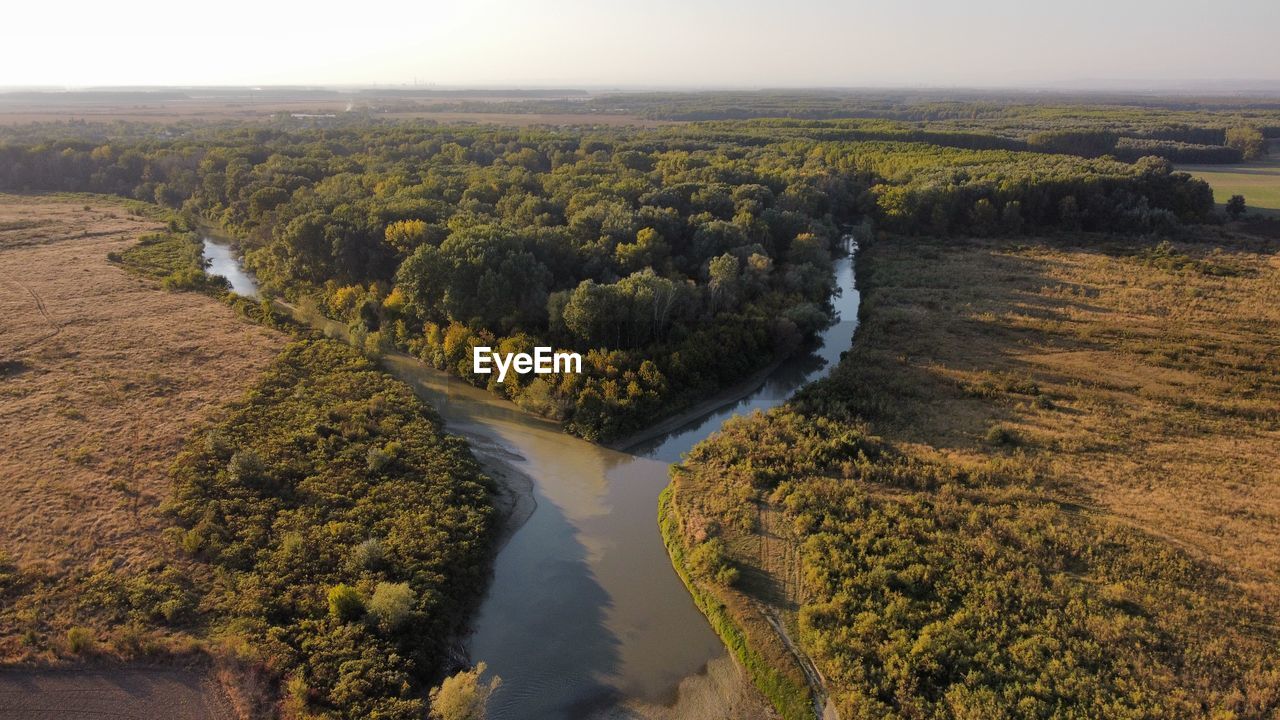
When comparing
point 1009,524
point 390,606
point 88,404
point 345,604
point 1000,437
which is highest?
point 88,404

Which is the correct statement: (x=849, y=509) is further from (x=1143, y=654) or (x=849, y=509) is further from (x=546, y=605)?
(x=546, y=605)

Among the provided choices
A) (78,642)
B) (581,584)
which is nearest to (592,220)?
(581,584)

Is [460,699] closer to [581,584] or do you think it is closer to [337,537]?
[581,584]

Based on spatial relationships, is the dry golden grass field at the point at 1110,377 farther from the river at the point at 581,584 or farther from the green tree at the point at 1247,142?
the green tree at the point at 1247,142

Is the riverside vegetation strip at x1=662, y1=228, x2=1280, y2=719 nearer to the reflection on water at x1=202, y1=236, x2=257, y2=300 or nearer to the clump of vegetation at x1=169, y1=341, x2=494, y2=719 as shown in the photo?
the clump of vegetation at x1=169, y1=341, x2=494, y2=719

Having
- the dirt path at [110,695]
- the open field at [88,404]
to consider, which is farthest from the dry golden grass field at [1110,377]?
the open field at [88,404]

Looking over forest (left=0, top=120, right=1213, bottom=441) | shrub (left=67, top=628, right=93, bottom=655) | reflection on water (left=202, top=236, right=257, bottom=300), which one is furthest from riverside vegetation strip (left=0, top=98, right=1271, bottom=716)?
reflection on water (left=202, top=236, right=257, bottom=300)
